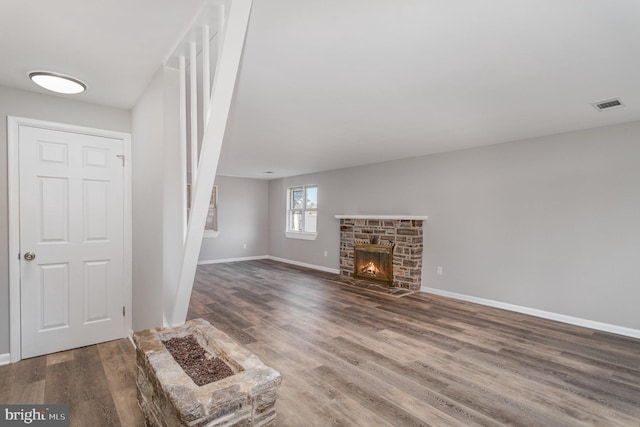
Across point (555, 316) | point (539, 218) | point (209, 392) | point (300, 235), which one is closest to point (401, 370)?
point (209, 392)

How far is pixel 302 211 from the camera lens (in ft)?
25.9

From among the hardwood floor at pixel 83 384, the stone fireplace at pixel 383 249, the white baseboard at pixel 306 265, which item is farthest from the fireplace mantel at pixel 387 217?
the hardwood floor at pixel 83 384

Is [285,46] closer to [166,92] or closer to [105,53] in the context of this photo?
[166,92]

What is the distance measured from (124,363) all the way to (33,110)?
90.4 inches

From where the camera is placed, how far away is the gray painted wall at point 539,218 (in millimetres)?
3438

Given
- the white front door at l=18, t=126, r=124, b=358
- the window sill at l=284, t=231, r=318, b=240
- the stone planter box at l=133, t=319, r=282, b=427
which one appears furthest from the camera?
the window sill at l=284, t=231, r=318, b=240

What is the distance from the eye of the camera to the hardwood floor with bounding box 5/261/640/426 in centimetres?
200

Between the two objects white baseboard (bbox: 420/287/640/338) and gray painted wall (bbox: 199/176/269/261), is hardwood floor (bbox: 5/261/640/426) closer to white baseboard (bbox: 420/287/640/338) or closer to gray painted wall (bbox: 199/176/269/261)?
white baseboard (bbox: 420/287/640/338)

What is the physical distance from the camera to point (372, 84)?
97.8 inches

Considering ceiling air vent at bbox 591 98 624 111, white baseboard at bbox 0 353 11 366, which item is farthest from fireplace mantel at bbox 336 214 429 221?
white baseboard at bbox 0 353 11 366

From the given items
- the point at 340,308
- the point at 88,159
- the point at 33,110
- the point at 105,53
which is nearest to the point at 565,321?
the point at 340,308

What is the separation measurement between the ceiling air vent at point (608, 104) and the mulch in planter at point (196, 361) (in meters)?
3.79

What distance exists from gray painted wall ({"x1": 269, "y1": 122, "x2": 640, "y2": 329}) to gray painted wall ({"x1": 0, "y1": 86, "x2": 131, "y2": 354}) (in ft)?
15.2

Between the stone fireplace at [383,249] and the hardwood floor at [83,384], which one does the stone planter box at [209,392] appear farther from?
the stone fireplace at [383,249]
